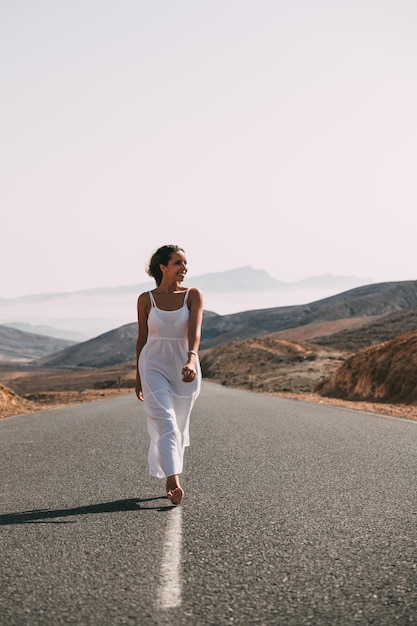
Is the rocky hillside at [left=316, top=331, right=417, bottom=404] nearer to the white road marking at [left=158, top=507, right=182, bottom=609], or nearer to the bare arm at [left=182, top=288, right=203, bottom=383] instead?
the bare arm at [left=182, top=288, right=203, bottom=383]

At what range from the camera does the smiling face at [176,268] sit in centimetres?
566

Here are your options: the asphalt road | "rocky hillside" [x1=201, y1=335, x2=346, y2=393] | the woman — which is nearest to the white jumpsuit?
the woman

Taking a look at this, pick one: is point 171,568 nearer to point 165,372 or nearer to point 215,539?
point 215,539

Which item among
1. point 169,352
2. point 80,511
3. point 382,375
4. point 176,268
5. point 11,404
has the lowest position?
point 11,404

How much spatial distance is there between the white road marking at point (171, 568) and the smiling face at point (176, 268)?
6.26ft

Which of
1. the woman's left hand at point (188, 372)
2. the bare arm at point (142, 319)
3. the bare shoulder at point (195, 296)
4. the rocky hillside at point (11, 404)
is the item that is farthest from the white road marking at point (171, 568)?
the rocky hillside at point (11, 404)

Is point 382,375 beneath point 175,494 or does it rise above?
beneath

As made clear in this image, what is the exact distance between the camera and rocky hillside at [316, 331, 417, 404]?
2327 centimetres

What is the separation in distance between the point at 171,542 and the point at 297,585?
1030 millimetres

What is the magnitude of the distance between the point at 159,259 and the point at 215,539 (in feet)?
7.94

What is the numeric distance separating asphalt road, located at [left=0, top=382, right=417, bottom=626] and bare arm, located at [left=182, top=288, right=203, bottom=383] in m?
1.00

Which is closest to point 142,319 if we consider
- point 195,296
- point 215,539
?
point 195,296

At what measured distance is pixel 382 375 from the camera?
1001 inches

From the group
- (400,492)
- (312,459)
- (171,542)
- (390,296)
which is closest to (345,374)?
(312,459)
